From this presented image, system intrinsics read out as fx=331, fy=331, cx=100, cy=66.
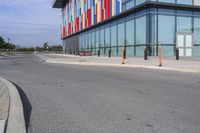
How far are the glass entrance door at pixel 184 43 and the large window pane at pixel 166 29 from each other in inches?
28.8

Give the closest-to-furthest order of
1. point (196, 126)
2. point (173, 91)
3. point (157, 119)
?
point (196, 126), point (157, 119), point (173, 91)

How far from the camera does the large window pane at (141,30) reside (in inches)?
1384

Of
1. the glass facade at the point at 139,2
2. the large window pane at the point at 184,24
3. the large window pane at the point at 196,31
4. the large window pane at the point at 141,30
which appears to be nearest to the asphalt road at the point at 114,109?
the large window pane at the point at 141,30

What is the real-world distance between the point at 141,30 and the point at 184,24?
15.6 ft

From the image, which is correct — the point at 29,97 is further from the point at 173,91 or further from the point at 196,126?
the point at 196,126

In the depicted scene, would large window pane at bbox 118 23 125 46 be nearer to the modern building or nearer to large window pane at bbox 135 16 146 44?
the modern building

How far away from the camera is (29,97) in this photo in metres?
9.66

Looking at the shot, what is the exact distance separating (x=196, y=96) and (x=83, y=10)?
53.5 metres

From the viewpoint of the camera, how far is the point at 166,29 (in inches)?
1379

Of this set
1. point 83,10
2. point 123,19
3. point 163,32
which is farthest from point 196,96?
point 83,10

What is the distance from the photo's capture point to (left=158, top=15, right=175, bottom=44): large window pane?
34594 millimetres

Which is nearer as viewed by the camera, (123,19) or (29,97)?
(29,97)

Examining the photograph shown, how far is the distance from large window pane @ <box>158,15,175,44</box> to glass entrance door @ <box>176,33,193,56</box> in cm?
73

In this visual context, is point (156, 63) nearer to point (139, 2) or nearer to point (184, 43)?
point (184, 43)
